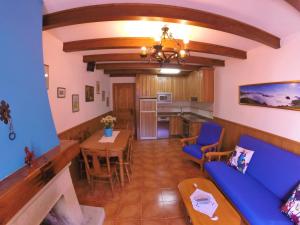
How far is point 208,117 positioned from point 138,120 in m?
2.26

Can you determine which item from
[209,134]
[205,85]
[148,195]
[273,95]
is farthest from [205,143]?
[148,195]

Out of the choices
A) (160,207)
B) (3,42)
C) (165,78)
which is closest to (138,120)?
(165,78)

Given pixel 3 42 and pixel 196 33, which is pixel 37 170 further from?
pixel 196 33

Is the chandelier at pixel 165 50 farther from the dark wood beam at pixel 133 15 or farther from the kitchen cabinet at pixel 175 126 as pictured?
the kitchen cabinet at pixel 175 126

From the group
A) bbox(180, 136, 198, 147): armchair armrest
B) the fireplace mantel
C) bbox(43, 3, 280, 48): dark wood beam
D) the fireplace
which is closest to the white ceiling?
bbox(43, 3, 280, 48): dark wood beam

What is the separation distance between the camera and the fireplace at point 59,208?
4.10 ft

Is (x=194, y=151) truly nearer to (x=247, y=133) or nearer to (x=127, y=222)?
(x=247, y=133)

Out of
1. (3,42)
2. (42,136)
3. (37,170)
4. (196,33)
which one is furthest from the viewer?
(196,33)

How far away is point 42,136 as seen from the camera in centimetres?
147

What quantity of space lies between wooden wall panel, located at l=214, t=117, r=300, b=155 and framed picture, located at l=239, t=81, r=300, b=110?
0.44 m

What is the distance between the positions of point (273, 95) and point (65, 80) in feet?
10.5

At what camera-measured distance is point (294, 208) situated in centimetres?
157

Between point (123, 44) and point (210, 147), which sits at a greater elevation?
point (123, 44)

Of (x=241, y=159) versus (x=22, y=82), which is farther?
(x=241, y=159)
